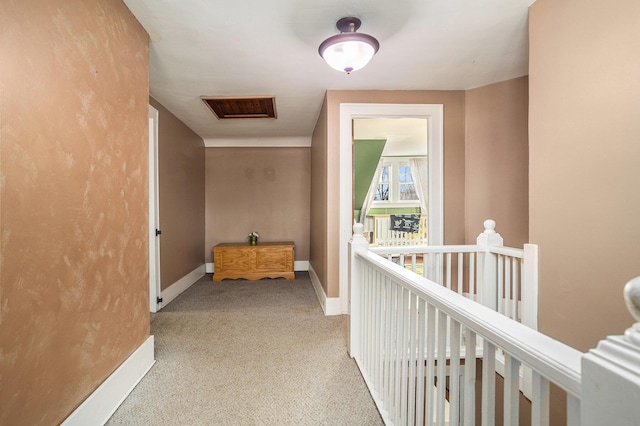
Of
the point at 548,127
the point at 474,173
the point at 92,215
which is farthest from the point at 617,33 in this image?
the point at 92,215

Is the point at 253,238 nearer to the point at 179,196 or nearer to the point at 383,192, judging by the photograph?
Answer: the point at 179,196

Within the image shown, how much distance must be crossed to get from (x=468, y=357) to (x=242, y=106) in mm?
3463

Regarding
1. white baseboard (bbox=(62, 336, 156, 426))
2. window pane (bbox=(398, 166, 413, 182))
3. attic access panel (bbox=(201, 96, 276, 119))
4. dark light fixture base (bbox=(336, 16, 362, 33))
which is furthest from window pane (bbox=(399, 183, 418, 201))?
white baseboard (bbox=(62, 336, 156, 426))

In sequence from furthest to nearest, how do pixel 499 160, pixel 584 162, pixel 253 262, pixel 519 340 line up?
pixel 253 262
pixel 499 160
pixel 584 162
pixel 519 340

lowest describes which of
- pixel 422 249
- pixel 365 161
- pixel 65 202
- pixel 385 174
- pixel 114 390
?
pixel 114 390

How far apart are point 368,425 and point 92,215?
66.8 inches

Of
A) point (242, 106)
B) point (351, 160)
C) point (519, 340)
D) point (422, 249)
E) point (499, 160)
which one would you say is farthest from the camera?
point (242, 106)

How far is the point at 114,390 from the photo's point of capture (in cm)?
169

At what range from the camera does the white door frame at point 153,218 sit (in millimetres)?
3262

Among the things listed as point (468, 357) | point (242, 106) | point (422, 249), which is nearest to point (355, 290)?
point (422, 249)

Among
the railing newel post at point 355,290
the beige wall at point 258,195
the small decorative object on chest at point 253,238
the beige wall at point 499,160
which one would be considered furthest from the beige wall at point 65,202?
the beige wall at point 258,195

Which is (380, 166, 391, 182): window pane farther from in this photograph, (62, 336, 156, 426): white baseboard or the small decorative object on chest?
(62, 336, 156, 426): white baseboard

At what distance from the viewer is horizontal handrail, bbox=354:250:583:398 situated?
541 millimetres

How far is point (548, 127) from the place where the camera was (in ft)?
5.88
